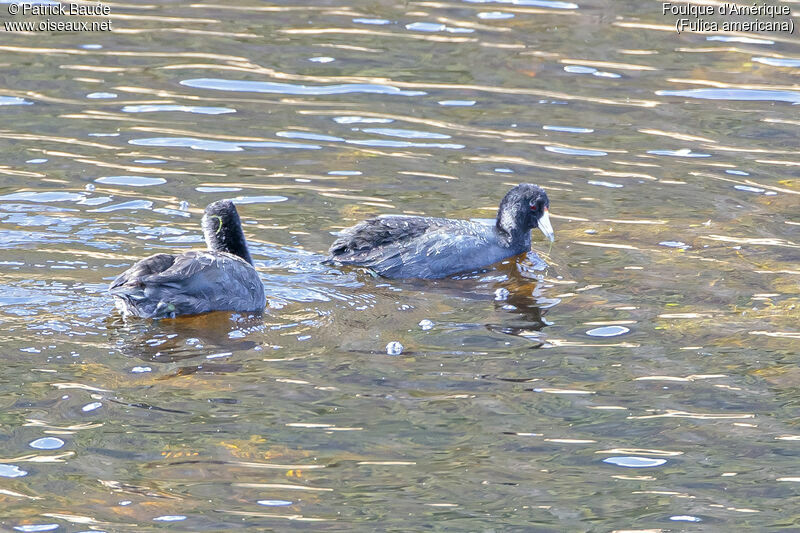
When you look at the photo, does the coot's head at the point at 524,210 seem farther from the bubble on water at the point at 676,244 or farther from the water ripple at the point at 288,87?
the water ripple at the point at 288,87

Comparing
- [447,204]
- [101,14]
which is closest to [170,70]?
[101,14]

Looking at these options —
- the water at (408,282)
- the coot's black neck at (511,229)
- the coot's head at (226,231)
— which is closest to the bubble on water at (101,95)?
the water at (408,282)

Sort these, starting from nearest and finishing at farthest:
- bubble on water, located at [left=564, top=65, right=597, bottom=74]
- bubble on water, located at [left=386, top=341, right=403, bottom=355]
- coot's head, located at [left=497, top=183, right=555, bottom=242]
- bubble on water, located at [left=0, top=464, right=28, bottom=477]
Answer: bubble on water, located at [left=0, top=464, right=28, bottom=477] → bubble on water, located at [left=386, top=341, right=403, bottom=355] → coot's head, located at [left=497, top=183, right=555, bottom=242] → bubble on water, located at [left=564, top=65, right=597, bottom=74]

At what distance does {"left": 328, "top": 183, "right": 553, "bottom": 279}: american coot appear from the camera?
409 inches

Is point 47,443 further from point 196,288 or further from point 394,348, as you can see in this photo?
point 394,348

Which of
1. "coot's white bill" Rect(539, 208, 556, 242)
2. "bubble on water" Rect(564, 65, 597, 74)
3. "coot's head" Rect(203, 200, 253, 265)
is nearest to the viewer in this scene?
"coot's head" Rect(203, 200, 253, 265)

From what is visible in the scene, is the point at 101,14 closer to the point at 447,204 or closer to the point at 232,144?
the point at 232,144

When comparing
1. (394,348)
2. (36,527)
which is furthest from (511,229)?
(36,527)

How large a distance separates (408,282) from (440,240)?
1.68 ft

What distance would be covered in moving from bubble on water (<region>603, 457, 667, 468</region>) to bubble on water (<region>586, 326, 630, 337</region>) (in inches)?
76.6

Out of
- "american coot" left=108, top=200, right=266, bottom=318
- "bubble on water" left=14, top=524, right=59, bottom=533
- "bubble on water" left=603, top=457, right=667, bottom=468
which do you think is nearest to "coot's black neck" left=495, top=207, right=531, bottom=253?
"american coot" left=108, top=200, right=266, bottom=318

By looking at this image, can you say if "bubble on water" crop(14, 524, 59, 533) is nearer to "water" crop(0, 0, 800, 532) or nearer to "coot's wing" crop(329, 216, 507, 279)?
"water" crop(0, 0, 800, 532)

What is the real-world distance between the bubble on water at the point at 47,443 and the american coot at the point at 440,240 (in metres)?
3.73

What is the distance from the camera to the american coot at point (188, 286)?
28.7 feet
